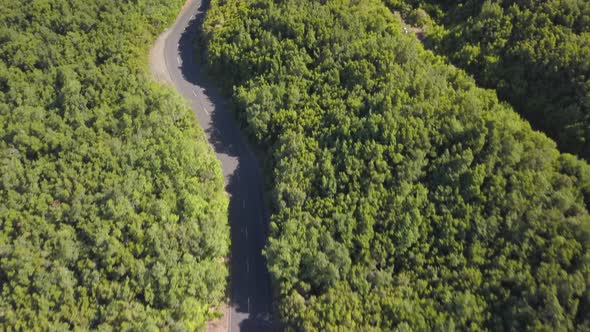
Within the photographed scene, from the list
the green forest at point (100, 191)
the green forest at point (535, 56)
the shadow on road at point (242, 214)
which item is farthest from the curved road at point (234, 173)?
the green forest at point (535, 56)

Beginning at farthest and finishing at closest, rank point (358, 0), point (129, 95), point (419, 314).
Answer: point (358, 0), point (129, 95), point (419, 314)

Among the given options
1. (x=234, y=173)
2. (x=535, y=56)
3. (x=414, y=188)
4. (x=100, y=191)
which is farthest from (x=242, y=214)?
(x=535, y=56)

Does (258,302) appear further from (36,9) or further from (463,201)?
(36,9)

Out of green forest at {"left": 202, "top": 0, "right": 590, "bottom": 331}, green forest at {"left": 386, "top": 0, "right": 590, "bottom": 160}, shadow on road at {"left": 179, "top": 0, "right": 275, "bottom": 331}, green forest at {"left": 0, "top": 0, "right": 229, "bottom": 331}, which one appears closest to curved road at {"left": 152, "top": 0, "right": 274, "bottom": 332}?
shadow on road at {"left": 179, "top": 0, "right": 275, "bottom": 331}

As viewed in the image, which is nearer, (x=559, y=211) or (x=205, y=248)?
(x=559, y=211)

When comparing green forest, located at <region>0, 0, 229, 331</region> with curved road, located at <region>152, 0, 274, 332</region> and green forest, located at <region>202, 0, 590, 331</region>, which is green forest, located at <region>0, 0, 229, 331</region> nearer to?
curved road, located at <region>152, 0, 274, 332</region>

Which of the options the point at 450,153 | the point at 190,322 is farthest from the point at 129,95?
the point at 450,153
